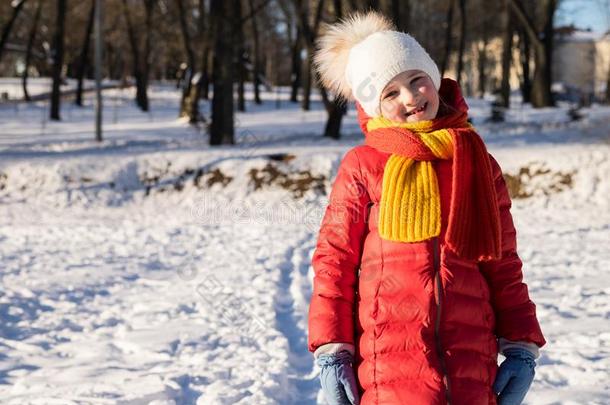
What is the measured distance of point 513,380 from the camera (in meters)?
2.12

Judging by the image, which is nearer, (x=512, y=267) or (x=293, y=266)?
(x=512, y=267)

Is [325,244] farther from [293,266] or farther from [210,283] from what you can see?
[293,266]

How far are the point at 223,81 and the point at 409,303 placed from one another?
574 inches

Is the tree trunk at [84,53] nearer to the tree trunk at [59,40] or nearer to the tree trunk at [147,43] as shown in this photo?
the tree trunk at [147,43]

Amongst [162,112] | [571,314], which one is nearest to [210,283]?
[571,314]

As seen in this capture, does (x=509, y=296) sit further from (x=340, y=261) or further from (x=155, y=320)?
(x=155, y=320)

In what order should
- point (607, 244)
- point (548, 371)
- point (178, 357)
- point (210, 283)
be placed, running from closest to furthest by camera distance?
point (548, 371), point (178, 357), point (210, 283), point (607, 244)

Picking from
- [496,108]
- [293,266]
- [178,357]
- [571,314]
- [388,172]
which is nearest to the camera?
[388,172]

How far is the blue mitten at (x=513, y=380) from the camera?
2107mm

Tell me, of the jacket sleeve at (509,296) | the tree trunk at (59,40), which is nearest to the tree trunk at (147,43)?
the tree trunk at (59,40)

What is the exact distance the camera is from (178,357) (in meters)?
4.88

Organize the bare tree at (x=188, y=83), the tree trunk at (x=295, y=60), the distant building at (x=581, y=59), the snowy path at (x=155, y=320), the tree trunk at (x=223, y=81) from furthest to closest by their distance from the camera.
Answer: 1. the distant building at (x=581, y=59)
2. the tree trunk at (x=295, y=60)
3. the bare tree at (x=188, y=83)
4. the tree trunk at (x=223, y=81)
5. the snowy path at (x=155, y=320)

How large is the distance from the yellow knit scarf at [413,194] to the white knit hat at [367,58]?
0.20 metres

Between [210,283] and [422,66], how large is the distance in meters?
5.18
